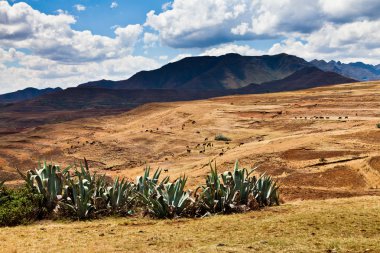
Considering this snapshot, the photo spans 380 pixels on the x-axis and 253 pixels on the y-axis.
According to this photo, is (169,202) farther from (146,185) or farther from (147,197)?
(146,185)

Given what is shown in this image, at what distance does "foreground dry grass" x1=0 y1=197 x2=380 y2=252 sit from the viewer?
7406mm

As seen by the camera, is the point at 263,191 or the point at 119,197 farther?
the point at 263,191

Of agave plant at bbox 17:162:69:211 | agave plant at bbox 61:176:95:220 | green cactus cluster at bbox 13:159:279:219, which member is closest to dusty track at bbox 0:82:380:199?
green cactus cluster at bbox 13:159:279:219

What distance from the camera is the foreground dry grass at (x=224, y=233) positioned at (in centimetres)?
741

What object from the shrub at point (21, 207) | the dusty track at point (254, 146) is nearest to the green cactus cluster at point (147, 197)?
the shrub at point (21, 207)

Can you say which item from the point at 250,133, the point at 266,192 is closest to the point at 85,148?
the point at 250,133

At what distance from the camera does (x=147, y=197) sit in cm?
1090

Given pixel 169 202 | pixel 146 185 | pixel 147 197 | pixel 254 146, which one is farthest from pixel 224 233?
pixel 254 146

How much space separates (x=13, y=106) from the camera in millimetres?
119750

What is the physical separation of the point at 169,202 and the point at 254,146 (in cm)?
1538

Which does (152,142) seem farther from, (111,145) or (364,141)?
(364,141)

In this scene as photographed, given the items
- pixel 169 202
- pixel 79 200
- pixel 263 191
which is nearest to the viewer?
pixel 79 200

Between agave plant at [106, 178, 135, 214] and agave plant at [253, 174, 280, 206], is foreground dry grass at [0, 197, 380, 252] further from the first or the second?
agave plant at [253, 174, 280, 206]

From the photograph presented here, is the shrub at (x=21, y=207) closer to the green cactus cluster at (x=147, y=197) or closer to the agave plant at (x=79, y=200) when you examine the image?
the green cactus cluster at (x=147, y=197)
